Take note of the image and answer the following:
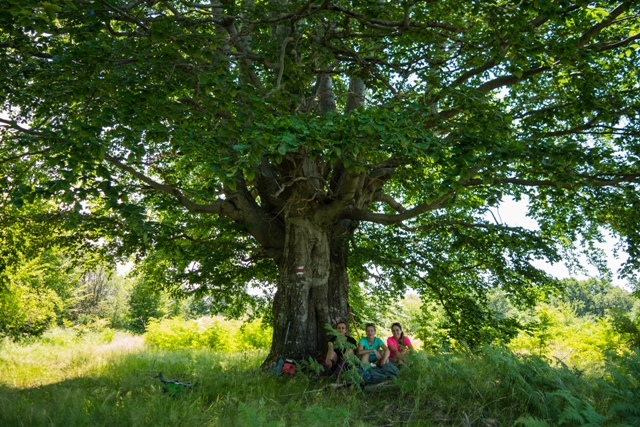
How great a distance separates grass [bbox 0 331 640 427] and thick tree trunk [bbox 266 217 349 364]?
126 cm

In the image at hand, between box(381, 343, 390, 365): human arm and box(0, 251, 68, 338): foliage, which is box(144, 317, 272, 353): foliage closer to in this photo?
box(0, 251, 68, 338): foliage

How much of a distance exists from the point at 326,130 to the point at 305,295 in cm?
483

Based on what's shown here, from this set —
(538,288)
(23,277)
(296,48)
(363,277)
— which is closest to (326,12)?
(296,48)

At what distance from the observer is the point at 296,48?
911 centimetres

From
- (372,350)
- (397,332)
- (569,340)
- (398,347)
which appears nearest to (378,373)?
(372,350)

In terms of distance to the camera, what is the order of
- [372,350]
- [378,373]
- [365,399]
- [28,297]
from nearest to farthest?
[365,399] < [378,373] < [372,350] < [28,297]

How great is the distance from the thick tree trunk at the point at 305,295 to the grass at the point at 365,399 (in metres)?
1.26

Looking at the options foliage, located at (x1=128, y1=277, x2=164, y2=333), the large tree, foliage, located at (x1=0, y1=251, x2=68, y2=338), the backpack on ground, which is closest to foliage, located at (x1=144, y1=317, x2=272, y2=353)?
foliage, located at (x1=0, y1=251, x2=68, y2=338)

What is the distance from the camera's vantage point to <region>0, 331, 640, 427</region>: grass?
17.1 feet

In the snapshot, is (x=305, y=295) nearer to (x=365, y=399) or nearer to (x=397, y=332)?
(x=397, y=332)

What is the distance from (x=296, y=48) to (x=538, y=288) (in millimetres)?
8757

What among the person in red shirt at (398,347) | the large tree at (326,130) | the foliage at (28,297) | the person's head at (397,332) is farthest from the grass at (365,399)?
the foliage at (28,297)

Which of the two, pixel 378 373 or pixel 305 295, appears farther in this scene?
pixel 305 295

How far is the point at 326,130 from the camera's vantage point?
20.7ft
